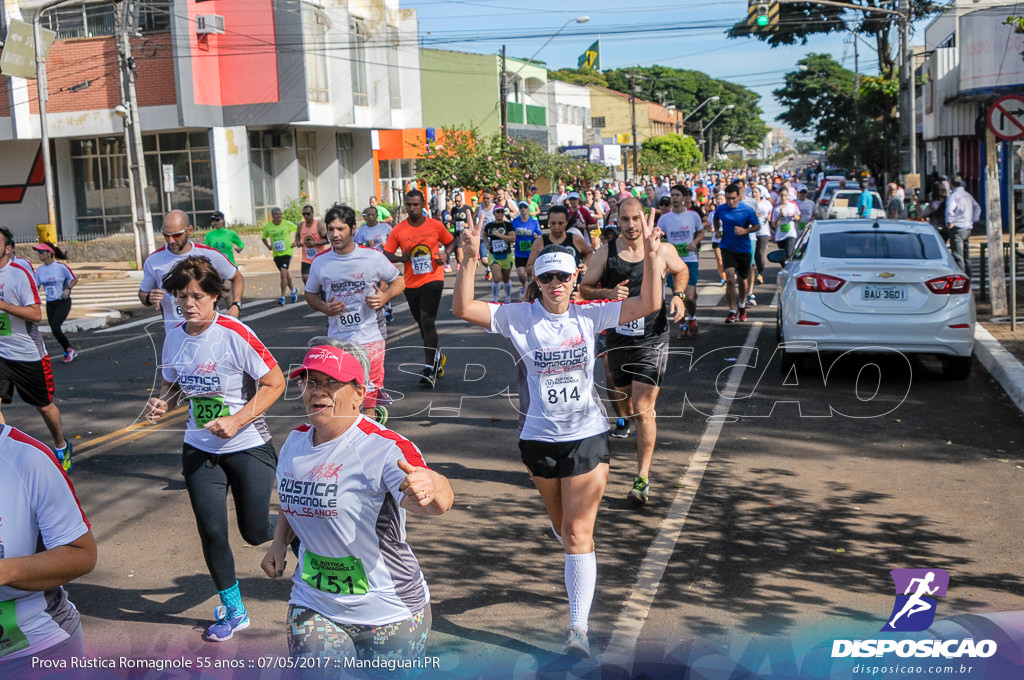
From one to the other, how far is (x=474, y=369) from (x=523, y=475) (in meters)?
4.33

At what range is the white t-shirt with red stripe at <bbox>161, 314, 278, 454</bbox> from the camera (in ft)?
17.3

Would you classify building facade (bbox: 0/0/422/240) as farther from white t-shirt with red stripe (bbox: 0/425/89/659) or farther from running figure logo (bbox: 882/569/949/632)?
white t-shirt with red stripe (bbox: 0/425/89/659)

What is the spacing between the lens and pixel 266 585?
19.4 feet

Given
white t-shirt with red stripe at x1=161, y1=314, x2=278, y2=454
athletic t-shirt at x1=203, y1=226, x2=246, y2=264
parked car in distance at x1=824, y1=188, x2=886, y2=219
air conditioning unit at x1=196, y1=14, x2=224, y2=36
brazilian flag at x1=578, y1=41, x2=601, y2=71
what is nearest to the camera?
white t-shirt with red stripe at x1=161, y1=314, x2=278, y2=454

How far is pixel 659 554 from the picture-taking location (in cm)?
614

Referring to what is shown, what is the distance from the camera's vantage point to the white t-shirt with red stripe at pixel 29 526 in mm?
3143


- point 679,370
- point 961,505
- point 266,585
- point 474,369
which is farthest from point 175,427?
point 961,505

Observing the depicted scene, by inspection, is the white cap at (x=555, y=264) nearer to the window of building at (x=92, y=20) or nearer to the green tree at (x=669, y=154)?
the window of building at (x=92, y=20)

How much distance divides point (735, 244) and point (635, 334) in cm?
798

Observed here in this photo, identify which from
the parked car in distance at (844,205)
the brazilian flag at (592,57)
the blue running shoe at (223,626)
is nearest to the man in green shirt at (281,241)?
the parked car in distance at (844,205)

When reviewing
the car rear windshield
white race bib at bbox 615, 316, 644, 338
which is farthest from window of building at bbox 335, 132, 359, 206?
white race bib at bbox 615, 316, 644, 338

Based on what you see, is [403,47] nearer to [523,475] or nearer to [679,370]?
[679,370]

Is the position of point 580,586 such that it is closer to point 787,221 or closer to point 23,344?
point 23,344

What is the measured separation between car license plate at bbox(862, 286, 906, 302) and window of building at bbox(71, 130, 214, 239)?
28.1 m
